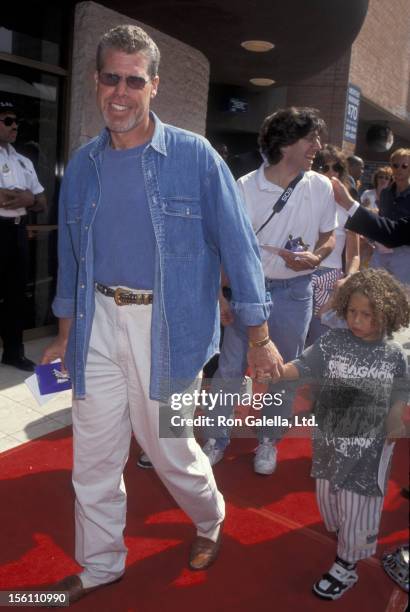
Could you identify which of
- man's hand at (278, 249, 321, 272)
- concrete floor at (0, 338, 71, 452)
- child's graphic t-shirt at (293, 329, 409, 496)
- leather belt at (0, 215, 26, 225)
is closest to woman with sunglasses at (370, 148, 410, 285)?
man's hand at (278, 249, 321, 272)

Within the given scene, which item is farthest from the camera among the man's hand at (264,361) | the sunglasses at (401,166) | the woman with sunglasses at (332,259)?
the sunglasses at (401,166)

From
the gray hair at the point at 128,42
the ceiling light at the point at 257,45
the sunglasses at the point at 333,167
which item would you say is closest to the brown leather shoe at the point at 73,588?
the gray hair at the point at 128,42

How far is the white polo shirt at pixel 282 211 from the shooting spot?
342 cm

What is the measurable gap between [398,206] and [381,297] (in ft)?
11.1

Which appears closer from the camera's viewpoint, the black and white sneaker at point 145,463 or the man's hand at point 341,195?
the man's hand at point 341,195

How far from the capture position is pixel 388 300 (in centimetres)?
255

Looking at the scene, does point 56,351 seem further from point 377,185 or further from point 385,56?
point 385,56

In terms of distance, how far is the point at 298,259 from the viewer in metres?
3.35

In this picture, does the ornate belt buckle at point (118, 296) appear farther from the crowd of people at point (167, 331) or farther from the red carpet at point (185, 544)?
the red carpet at point (185, 544)

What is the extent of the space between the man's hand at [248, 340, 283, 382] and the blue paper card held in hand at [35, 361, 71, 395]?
2.78 feet

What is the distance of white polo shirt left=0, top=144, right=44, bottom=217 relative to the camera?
4965mm

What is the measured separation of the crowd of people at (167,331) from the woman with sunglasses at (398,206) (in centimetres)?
315

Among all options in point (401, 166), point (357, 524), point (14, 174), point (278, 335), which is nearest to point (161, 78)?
point (14, 174)

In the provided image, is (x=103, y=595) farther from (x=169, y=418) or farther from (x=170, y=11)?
(x=170, y=11)
